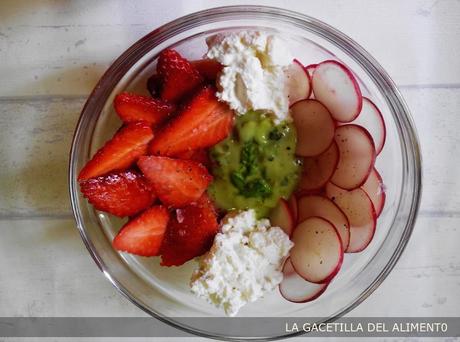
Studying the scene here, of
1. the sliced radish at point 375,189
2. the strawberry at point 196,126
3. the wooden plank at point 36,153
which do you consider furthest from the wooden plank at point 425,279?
the wooden plank at point 36,153

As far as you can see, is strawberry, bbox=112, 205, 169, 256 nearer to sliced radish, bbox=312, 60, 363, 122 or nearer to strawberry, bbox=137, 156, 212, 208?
strawberry, bbox=137, 156, 212, 208

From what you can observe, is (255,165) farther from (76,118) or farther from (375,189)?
(76,118)

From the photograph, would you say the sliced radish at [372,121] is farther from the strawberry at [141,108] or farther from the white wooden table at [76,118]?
the strawberry at [141,108]

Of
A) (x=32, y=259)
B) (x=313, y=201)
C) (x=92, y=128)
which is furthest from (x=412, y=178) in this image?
(x=32, y=259)

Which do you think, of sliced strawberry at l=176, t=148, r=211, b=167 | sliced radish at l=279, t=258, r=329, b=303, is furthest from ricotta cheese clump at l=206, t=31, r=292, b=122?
sliced radish at l=279, t=258, r=329, b=303

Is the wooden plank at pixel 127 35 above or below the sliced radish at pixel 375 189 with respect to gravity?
above

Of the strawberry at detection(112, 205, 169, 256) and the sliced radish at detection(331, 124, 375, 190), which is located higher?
the sliced radish at detection(331, 124, 375, 190)

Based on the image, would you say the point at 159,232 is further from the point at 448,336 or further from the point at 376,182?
the point at 448,336
